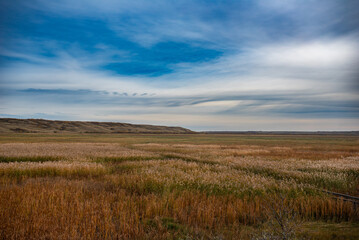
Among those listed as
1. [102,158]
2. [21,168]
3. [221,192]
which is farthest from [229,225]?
[102,158]

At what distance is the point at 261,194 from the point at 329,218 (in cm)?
246

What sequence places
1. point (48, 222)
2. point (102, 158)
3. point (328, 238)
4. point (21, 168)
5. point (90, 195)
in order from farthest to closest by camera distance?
1. point (102, 158)
2. point (21, 168)
3. point (90, 195)
4. point (48, 222)
5. point (328, 238)

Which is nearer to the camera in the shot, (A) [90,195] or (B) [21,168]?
(A) [90,195]

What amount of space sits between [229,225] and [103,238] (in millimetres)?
3312

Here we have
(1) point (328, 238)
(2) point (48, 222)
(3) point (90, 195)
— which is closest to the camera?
(1) point (328, 238)

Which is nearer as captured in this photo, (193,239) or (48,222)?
(193,239)

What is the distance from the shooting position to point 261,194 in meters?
8.89

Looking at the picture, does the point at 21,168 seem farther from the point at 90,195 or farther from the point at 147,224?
the point at 147,224

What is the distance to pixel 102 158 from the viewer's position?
20.4 metres

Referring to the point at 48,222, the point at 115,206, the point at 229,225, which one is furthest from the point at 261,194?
the point at 48,222

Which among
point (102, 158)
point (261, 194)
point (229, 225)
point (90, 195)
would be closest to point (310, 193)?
point (261, 194)

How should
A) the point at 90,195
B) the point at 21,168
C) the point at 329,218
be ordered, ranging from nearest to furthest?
the point at 329,218
the point at 90,195
the point at 21,168

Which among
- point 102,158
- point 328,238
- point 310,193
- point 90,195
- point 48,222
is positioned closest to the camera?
point 328,238

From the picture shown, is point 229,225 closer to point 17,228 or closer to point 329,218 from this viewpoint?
point 329,218
